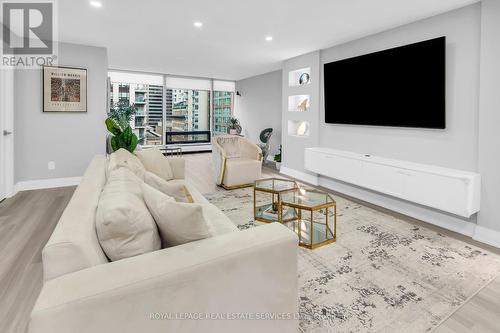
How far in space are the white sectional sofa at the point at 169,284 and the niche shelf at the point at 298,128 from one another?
177 inches

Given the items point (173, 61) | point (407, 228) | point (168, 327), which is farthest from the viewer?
point (173, 61)

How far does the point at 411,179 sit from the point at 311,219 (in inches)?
61.5

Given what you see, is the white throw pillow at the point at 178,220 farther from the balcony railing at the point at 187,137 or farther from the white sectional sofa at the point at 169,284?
the balcony railing at the point at 187,137

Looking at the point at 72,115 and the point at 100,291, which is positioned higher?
the point at 72,115

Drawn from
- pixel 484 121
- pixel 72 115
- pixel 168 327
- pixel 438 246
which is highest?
pixel 72 115

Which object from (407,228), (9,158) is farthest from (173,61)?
(407,228)

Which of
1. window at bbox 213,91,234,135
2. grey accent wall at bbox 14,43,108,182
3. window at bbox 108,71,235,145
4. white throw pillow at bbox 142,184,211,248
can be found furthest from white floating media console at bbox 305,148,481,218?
window at bbox 108,71,235,145

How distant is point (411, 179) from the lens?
10.9 ft

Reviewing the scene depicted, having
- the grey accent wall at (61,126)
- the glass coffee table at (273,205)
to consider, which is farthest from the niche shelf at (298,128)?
the grey accent wall at (61,126)

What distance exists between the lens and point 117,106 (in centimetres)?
800

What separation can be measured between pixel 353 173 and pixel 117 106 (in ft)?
22.3

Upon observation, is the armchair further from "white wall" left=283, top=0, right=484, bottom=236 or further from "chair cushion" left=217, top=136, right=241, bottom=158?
"white wall" left=283, top=0, right=484, bottom=236

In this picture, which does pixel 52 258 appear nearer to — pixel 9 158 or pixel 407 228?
pixel 407 228

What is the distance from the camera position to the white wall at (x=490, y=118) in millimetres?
2779
